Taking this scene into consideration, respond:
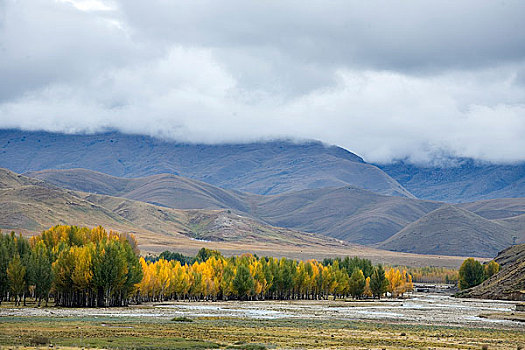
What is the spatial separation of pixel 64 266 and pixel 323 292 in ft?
293

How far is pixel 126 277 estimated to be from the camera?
12362cm

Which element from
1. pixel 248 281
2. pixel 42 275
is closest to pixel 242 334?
pixel 42 275

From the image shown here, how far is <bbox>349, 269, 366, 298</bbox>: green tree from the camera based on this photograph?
182000mm

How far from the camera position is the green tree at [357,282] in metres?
182

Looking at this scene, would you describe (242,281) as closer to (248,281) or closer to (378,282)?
(248,281)

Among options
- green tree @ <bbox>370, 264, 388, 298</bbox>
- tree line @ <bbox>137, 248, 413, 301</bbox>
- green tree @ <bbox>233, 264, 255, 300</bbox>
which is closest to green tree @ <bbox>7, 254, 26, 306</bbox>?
tree line @ <bbox>137, 248, 413, 301</bbox>

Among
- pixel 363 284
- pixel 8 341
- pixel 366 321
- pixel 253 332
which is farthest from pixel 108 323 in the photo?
pixel 363 284

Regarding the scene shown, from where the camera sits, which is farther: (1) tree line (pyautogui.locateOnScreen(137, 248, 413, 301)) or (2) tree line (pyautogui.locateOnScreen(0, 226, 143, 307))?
(1) tree line (pyautogui.locateOnScreen(137, 248, 413, 301))

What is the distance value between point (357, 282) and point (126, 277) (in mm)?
78008

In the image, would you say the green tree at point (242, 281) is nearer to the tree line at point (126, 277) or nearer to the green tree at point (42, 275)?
the tree line at point (126, 277)

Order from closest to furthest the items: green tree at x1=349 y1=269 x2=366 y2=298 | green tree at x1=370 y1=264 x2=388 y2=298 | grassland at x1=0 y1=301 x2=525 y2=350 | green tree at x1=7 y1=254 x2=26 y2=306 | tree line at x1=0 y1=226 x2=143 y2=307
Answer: grassland at x1=0 y1=301 x2=525 y2=350 → green tree at x1=7 y1=254 x2=26 y2=306 → tree line at x1=0 y1=226 x2=143 y2=307 → green tree at x1=349 y1=269 x2=366 y2=298 → green tree at x1=370 y1=264 x2=388 y2=298

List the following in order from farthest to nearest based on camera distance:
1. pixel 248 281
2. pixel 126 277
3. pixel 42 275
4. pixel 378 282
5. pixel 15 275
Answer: pixel 378 282 → pixel 248 281 → pixel 126 277 → pixel 15 275 → pixel 42 275

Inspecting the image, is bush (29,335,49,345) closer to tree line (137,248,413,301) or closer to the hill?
tree line (137,248,413,301)

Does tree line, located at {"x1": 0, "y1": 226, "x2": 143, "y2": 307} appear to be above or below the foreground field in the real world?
above
